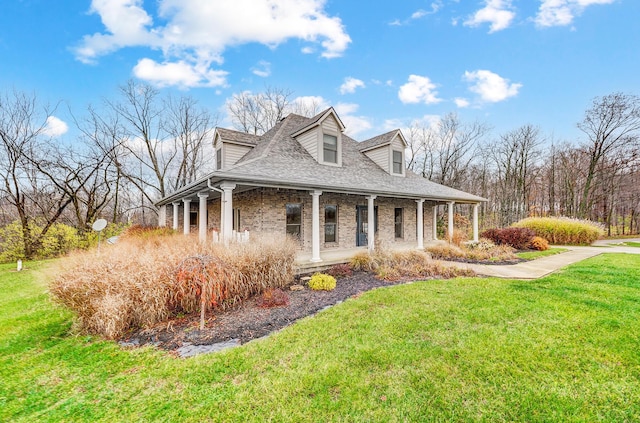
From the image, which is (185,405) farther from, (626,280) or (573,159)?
(573,159)

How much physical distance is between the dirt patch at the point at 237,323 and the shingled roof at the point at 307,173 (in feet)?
11.5

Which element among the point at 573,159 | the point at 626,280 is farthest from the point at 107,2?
the point at 573,159

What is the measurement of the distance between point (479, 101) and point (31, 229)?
2782 centimetres

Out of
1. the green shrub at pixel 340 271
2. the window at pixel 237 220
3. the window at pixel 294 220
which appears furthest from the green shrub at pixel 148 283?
the window at pixel 237 220

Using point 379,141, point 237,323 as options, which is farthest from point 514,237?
point 237,323

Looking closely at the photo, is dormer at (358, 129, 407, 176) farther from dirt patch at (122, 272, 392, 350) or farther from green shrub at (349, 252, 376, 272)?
dirt patch at (122, 272, 392, 350)

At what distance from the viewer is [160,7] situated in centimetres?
927

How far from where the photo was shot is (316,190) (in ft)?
28.9

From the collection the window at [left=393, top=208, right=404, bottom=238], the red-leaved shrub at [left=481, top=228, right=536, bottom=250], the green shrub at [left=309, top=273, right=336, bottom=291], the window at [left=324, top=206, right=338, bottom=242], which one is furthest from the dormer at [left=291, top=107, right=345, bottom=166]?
the red-leaved shrub at [left=481, top=228, right=536, bottom=250]

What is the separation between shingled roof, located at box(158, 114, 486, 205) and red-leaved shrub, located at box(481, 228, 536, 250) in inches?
98.3

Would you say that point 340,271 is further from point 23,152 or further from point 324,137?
point 23,152

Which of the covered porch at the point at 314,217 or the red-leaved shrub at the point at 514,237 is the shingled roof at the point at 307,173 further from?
the red-leaved shrub at the point at 514,237

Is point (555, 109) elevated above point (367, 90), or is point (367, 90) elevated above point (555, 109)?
point (367, 90)

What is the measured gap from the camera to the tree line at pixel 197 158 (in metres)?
16.0
